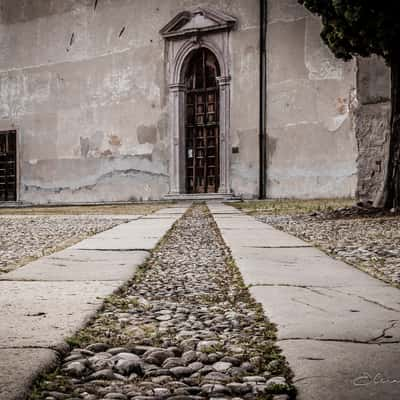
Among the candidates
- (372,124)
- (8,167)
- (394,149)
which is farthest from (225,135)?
(394,149)

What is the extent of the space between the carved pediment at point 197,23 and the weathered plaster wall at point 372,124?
24.8 ft

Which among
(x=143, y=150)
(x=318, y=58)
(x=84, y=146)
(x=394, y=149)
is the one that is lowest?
(x=394, y=149)

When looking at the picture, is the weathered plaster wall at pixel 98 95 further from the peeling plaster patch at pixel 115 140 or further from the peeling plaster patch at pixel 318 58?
the peeling plaster patch at pixel 318 58

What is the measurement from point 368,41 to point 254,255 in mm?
3876

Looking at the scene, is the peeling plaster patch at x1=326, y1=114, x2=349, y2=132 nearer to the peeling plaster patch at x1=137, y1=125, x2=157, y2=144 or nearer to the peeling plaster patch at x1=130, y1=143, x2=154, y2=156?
the peeling plaster patch at x1=137, y1=125, x2=157, y2=144

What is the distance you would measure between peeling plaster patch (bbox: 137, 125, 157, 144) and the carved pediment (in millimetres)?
2489

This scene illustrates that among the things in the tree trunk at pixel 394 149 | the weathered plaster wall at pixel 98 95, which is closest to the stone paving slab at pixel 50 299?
the tree trunk at pixel 394 149

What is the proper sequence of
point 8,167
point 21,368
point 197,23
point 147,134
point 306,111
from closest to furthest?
point 21,368, point 306,111, point 197,23, point 147,134, point 8,167

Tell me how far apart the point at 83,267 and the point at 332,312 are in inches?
49.6

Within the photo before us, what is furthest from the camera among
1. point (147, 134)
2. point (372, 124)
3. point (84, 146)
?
point (84, 146)

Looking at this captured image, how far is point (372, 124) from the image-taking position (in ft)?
22.5

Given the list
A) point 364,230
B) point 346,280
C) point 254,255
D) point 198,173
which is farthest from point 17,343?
point 198,173

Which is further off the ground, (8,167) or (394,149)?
(8,167)

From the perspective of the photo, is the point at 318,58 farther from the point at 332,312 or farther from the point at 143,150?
the point at 332,312
